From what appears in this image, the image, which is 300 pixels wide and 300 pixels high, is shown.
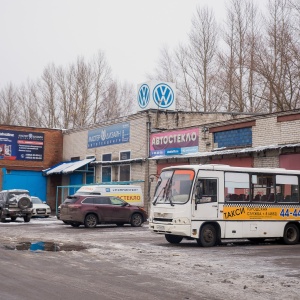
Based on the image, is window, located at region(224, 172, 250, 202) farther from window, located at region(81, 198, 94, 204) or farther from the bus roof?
window, located at region(81, 198, 94, 204)

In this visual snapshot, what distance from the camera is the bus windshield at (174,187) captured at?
1794cm

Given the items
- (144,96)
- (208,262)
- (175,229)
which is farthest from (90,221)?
(208,262)

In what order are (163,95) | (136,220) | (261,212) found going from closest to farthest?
(261,212) < (136,220) < (163,95)

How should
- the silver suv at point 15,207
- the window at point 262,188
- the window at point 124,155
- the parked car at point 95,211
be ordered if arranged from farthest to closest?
the window at point 124,155, the silver suv at point 15,207, the parked car at point 95,211, the window at point 262,188

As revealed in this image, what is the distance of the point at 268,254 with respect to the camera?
52.5 ft

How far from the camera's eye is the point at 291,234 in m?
20.0

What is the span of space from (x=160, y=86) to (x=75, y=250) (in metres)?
22.6

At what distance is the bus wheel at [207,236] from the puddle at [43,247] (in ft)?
12.2

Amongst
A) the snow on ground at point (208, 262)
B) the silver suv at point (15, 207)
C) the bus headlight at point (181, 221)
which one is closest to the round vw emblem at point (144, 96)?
the silver suv at point (15, 207)

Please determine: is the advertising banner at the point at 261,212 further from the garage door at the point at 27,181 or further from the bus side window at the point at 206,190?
the garage door at the point at 27,181

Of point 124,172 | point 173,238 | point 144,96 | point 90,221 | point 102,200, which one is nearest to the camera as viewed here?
point 173,238

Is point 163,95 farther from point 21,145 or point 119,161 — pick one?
point 21,145

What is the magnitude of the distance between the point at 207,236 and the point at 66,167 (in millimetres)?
27032

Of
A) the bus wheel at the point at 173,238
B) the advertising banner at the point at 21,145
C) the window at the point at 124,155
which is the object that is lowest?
the bus wheel at the point at 173,238
